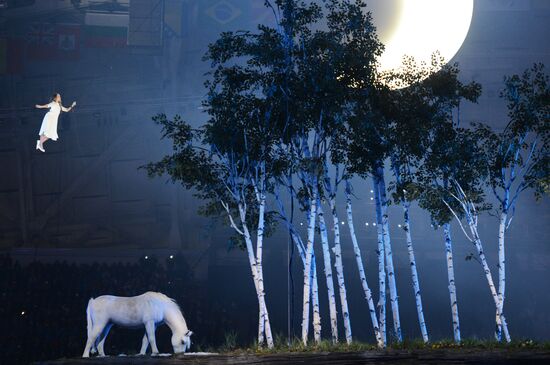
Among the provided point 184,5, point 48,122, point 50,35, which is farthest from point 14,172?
point 184,5

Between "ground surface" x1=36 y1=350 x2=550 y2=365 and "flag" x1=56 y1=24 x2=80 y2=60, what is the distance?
18.9 metres

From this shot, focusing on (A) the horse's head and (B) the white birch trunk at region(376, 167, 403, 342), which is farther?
(B) the white birch trunk at region(376, 167, 403, 342)

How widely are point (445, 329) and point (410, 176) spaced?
12675 millimetres

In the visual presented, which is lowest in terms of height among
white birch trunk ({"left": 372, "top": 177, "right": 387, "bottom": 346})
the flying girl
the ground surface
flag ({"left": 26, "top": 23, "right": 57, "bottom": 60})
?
the ground surface

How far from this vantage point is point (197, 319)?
30625mm

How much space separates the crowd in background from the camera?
2900 cm

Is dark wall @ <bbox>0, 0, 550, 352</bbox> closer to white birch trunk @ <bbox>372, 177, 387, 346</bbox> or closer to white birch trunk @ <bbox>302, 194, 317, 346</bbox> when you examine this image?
white birch trunk @ <bbox>372, 177, 387, 346</bbox>

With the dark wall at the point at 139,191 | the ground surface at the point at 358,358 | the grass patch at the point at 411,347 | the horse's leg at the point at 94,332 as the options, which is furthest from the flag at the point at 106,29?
the grass patch at the point at 411,347

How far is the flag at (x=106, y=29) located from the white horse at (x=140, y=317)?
58.8 feet

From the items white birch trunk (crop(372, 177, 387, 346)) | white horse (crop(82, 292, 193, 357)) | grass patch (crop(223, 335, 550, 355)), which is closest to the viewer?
grass patch (crop(223, 335, 550, 355))

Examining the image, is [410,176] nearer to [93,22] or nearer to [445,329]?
[445,329]

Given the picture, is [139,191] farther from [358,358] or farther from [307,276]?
[358,358]

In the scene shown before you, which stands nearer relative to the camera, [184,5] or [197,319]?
[197,319]

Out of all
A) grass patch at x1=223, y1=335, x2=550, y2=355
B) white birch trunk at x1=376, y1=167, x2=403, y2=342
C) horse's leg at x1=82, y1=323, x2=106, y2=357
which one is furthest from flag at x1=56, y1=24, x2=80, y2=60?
grass patch at x1=223, y1=335, x2=550, y2=355
